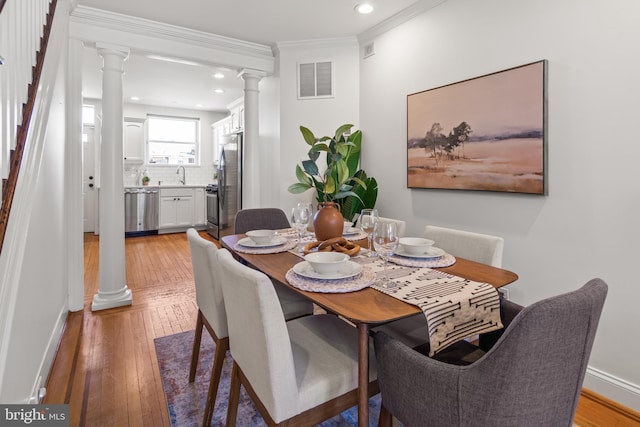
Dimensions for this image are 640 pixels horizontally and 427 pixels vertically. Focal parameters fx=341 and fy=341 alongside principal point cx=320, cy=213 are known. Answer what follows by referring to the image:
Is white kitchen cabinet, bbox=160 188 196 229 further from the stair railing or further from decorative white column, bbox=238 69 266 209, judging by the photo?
the stair railing

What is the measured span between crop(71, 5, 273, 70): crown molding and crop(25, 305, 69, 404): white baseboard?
2376 mm

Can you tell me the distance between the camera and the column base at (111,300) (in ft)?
9.93

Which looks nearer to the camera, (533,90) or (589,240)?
(589,240)

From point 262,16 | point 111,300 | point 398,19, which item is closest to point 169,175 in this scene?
point 111,300

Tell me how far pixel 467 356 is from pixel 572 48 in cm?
184

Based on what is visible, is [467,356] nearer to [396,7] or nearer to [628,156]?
[628,156]

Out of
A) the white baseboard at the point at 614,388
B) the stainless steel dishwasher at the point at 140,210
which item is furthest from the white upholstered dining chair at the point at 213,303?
the stainless steel dishwasher at the point at 140,210

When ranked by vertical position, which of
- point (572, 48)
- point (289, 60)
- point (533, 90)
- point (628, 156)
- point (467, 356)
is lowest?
point (467, 356)

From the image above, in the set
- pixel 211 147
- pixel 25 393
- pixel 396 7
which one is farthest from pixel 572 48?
pixel 211 147

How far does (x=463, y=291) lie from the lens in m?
1.23

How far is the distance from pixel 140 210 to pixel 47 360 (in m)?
4.63

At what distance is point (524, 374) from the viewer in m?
0.87

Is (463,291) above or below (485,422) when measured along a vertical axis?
above

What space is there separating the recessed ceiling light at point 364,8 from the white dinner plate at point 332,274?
2.45 meters
